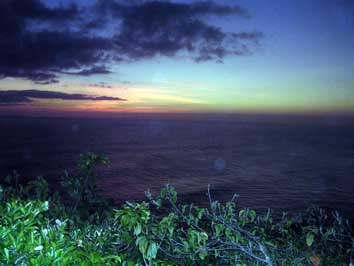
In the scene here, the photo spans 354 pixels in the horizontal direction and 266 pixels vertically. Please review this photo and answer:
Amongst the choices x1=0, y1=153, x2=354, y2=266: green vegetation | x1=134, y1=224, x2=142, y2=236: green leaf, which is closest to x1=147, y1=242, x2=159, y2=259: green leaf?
x1=0, y1=153, x2=354, y2=266: green vegetation

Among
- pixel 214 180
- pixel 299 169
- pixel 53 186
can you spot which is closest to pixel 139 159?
pixel 214 180

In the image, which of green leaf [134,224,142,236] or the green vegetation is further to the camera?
green leaf [134,224,142,236]

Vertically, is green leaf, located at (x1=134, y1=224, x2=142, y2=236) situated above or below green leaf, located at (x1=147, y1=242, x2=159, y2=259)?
above

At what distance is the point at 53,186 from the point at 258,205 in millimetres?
43433

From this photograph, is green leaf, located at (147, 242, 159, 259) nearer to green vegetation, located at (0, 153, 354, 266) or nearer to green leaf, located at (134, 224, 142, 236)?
green vegetation, located at (0, 153, 354, 266)

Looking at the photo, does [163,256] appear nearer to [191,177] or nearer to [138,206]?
[138,206]

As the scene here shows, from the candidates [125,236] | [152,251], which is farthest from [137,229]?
[125,236]

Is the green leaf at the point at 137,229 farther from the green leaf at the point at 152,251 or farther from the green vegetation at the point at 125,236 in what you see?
the green leaf at the point at 152,251

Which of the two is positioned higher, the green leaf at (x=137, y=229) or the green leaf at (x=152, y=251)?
the green leaf at (x=137, y=229)

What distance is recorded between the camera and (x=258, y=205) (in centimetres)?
5391

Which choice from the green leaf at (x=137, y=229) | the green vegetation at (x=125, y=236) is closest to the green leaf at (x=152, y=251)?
the green vegetation at (x=125, y=236)

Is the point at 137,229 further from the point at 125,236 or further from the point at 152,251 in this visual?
the point at 125,236

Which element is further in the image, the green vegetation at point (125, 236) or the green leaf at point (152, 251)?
the green leaf at point (152, 251)

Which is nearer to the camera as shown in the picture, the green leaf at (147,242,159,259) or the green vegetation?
the green vegetation
